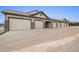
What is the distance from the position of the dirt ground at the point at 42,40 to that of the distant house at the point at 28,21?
13 centimetres

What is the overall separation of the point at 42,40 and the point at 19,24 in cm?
68

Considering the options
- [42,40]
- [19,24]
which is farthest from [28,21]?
[42,40]

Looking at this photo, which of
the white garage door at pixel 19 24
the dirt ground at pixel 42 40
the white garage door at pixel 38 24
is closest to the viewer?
the dirt ground at pixel 42 40

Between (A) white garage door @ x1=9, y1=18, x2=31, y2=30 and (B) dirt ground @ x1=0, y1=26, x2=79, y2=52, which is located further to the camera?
(A) white garage door @ x1=9, y1=18, x2=31, y2=30

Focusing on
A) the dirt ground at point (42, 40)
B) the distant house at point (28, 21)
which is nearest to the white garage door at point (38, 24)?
the distant house at point (28, 21)

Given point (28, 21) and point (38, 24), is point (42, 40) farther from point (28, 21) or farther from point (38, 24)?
point (28, 21)

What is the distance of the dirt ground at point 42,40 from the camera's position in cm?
306

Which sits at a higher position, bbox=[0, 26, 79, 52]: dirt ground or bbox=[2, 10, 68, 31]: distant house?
bbox=[2, 10, 68, 31]: distant house

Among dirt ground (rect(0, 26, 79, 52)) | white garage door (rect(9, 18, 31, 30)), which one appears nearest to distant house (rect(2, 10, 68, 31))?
white garage door (rect(9, 18, 31, 30))

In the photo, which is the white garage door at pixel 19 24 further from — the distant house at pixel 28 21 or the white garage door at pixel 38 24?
the white garage door at pixel 38 24

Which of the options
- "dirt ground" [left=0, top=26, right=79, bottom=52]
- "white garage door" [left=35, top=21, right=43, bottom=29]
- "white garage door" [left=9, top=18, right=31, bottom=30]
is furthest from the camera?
"white garage door" [left=35, top=21, right=43, bottom=29]

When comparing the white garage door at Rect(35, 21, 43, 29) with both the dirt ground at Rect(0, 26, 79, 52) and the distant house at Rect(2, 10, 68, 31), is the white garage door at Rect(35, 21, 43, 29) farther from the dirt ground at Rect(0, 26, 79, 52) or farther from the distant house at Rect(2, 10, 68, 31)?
the dirt ground at Rect(0, 26, 79, 52)

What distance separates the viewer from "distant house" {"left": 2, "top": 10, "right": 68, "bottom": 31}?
10.3ft
